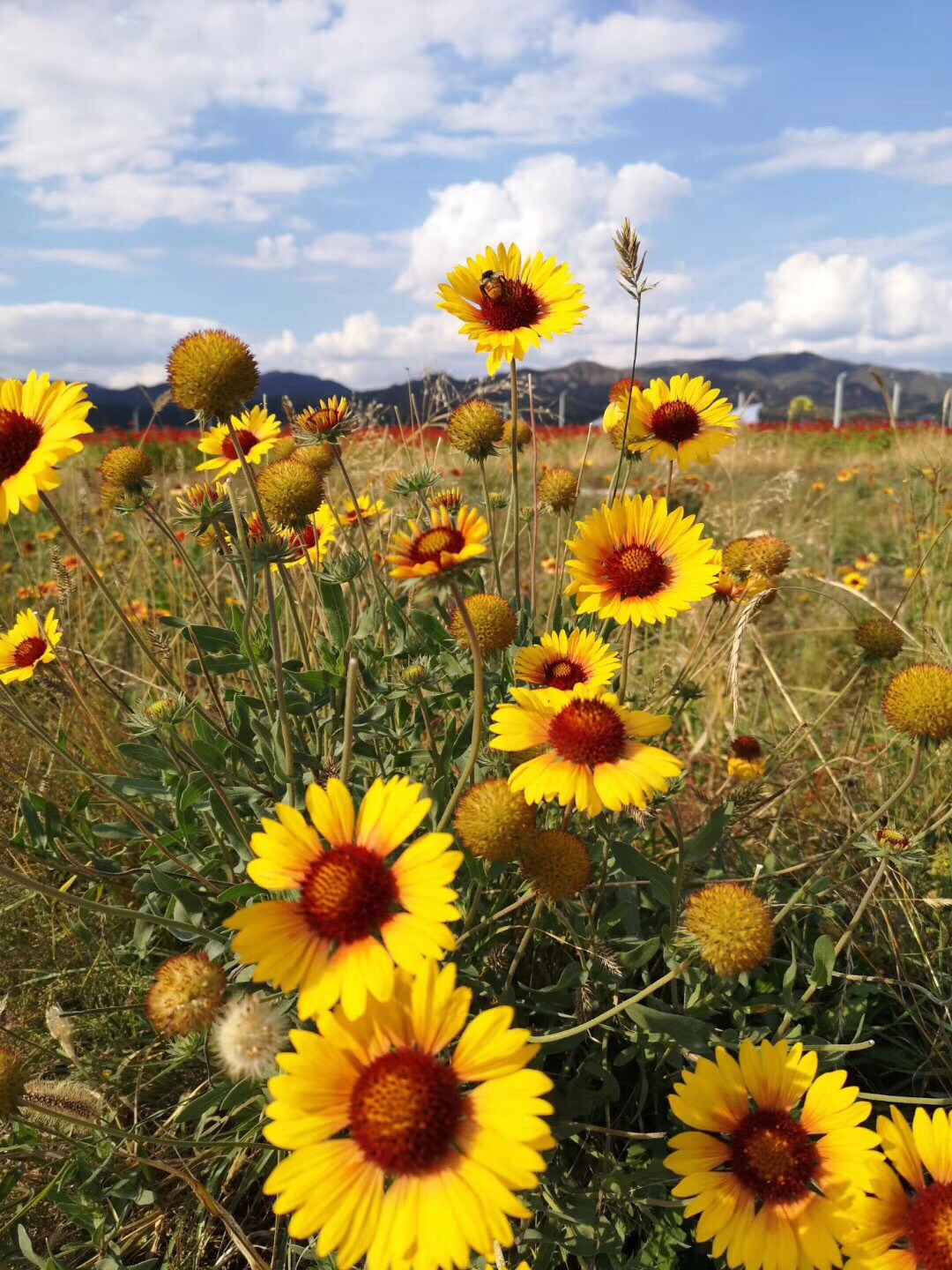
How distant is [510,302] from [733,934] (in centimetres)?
149

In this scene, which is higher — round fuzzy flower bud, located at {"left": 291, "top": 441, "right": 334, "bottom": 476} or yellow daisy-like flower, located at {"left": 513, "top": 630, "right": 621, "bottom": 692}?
round fuzzy flower bud, located at {"left": 291, "top": 441, "right": 334, "bottom": 476}

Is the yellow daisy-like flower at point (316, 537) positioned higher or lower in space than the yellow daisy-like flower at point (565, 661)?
higher

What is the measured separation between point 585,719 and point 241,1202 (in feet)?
4.35

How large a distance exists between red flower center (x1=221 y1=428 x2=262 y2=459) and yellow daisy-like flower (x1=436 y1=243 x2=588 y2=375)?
73 cm

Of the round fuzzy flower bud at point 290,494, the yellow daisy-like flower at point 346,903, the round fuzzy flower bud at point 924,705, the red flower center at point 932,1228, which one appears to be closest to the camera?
the yellow daisy-like flower at point 346,903

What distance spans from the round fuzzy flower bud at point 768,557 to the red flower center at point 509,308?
31.5 inches

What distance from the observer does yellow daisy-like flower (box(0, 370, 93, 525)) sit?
1.21 m

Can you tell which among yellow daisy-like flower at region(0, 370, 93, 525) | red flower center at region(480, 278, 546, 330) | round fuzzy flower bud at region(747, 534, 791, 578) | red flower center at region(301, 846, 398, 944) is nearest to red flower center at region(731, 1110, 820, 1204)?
red flower center at region(301, 846, 398, 944)

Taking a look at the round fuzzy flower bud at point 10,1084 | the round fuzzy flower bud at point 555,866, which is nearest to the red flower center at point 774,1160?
the round fuzzy flower bud at point 555,866

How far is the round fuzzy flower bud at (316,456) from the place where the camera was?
2.20m

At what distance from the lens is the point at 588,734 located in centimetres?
137

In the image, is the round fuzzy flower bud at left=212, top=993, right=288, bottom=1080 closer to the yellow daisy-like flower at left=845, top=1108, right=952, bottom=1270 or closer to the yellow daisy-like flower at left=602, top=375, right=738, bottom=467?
the yellow daisy-like flower at left=845, top=1108, right=952, bottom=1270

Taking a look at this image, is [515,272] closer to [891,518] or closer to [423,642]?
[423,642]

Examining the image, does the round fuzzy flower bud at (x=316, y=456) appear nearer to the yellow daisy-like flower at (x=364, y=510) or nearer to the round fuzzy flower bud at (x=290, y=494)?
the yellow daisy-like flower at (x=364, y=510)
